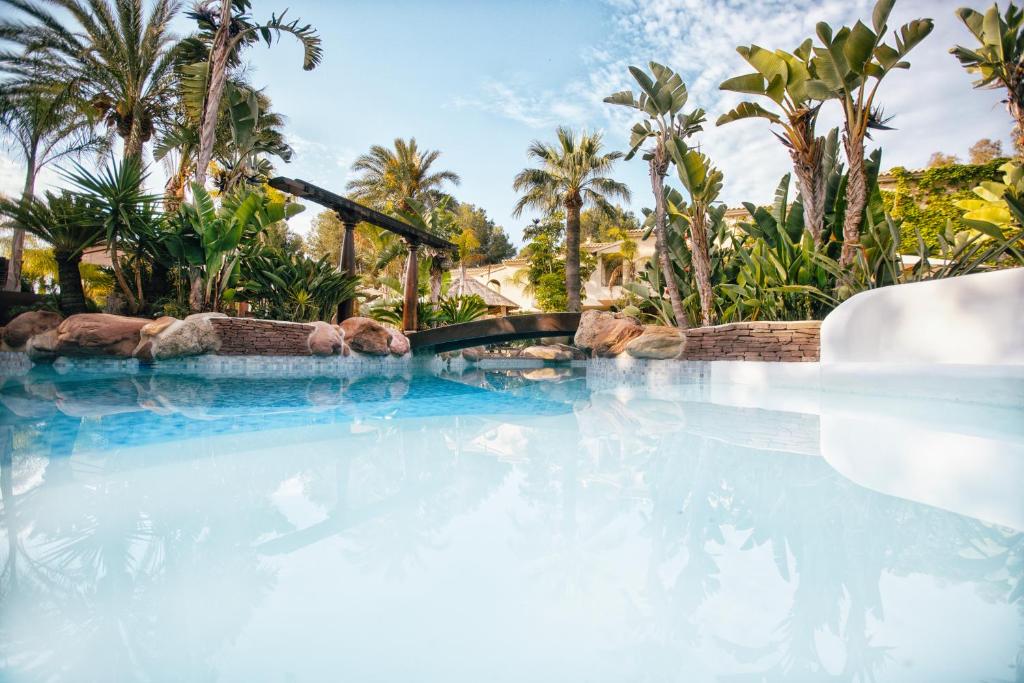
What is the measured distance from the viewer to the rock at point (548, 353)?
21.2m

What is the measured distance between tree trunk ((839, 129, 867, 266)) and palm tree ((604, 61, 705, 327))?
307 centimetres

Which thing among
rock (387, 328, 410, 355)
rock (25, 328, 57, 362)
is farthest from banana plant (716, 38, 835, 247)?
rock (25, 328, 57, 362)

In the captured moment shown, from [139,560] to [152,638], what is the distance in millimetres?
593

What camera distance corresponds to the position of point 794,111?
8.79 metres

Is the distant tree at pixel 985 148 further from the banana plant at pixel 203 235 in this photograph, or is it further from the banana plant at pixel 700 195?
the banana plant at pixel 203 235

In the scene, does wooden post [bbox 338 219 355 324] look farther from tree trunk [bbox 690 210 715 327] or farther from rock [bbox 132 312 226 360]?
tree trunk [bbox 690 210 715 327]

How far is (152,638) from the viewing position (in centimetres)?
130

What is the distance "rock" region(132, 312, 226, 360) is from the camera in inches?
361

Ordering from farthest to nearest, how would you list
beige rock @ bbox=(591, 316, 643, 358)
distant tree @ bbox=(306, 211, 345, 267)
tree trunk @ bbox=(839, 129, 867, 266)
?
distant tree @ bbox=(306, 211, 345, 267) → beige rock @ bbox=(591, 316, 643, 358) → tree trunk @ bbox=(839, 129, 867, 266)

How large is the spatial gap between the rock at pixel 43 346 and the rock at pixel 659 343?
37.9 feet

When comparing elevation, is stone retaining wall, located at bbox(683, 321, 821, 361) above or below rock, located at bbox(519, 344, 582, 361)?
above

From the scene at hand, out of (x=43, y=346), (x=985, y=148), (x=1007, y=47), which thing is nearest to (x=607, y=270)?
(x=985, y=148)

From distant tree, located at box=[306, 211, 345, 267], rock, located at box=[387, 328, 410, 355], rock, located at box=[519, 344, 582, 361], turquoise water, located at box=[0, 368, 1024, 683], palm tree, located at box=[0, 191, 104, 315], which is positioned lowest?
turquoise water, located at box=[0, 368, 1024, 683]

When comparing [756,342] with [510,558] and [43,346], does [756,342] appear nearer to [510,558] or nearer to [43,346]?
[510,558]
